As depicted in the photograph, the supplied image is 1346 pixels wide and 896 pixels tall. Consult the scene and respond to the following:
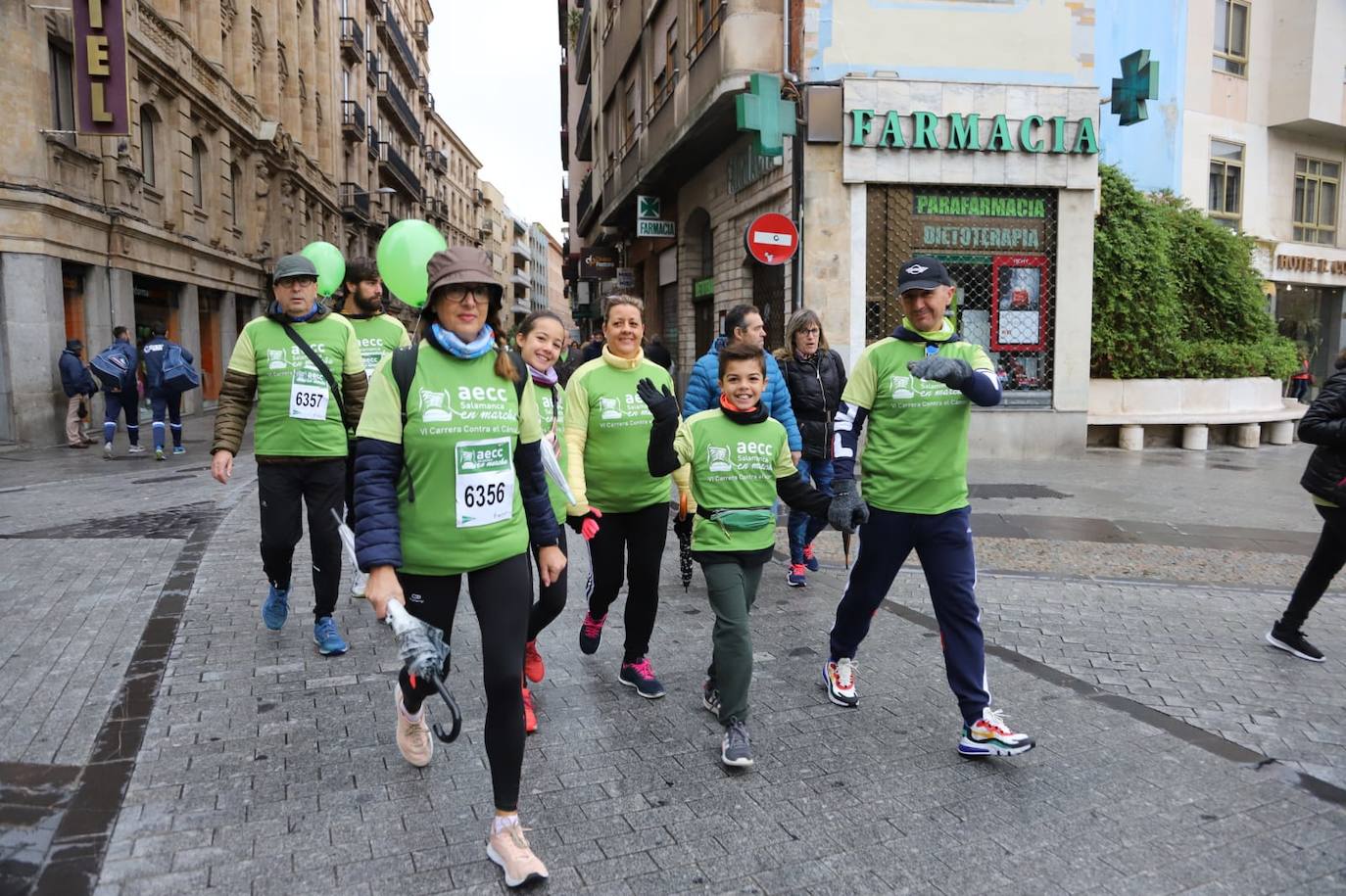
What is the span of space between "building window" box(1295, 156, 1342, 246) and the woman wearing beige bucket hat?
2882cm

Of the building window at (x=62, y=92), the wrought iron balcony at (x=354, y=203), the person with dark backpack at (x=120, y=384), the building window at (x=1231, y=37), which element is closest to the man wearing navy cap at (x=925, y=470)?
the person with dark backpack at (x=120, y=384)

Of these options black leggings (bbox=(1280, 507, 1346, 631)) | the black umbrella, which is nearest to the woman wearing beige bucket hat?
the black umbrella

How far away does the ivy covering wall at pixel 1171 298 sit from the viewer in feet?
50.6

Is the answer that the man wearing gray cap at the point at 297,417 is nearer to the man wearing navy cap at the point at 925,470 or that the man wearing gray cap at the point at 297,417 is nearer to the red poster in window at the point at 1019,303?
the man wearing navy cap at the point at 925,470

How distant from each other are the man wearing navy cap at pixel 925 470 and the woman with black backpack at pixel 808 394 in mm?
2527

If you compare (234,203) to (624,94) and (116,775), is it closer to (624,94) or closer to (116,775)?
(624,94)

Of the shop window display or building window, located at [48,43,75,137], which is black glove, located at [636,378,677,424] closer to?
the shop window display

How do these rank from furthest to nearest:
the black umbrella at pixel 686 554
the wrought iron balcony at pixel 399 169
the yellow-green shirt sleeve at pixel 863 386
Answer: the wrought iron balcony at pixel 399 169, the black umbrella at pixel 686 554, the yellow-green shirt sleeve at pixel 863 386

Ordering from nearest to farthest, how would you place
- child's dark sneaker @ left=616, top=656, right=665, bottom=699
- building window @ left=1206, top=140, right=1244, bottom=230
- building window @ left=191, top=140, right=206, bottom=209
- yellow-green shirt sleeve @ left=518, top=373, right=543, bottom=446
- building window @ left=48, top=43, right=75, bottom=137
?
yellow-green shirt sleeve @ left=518, top=373, right=543, bottom=446
child's dark sneaker @ left=616, top=656, right=665, bottom=699
building window @ left=48, top=43, right=75, bottom=137
building window @ left=191, top=140, right=206, bottom=209
building window @ left=1206, top=140, right=1244, bottom=230

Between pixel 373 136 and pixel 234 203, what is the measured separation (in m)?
22.0

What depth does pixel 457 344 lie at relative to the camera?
3.01m

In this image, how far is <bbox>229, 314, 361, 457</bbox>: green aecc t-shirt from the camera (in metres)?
4.79

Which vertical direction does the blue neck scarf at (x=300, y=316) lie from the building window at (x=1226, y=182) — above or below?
below

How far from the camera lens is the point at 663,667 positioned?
15.8 feet
